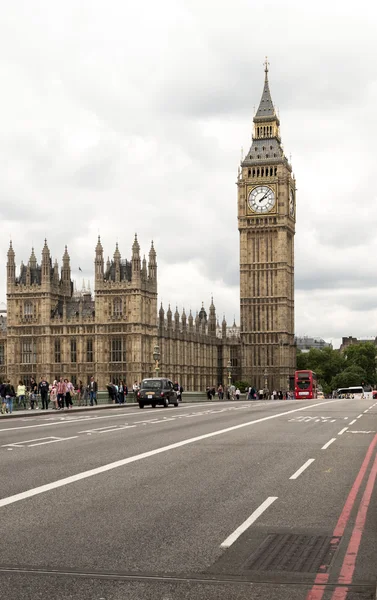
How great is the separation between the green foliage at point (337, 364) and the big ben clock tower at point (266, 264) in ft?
119

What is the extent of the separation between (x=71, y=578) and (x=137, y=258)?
84.8 metres

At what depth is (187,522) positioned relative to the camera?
10320 millimetres

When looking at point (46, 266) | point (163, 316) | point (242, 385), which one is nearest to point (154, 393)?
point (46, 266)

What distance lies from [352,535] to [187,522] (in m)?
1.87

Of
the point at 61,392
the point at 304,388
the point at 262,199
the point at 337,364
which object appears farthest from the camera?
the point at 337,364

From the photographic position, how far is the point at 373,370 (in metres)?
173

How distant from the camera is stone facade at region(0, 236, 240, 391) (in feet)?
301

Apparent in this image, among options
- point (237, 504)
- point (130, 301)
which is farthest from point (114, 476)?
point (130, 301)

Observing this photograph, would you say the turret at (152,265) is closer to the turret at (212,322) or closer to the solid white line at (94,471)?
the turret at (212,322)

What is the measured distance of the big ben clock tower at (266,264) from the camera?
122125mm

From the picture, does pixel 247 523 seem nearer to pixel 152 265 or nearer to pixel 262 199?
pixel 152 265

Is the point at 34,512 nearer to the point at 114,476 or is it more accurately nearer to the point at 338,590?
the point at 114,476

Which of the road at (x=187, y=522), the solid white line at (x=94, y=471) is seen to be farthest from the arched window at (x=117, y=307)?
the road at (x=187, y=522)

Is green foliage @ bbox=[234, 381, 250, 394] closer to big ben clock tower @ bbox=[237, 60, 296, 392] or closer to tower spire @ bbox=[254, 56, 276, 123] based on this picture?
big ben clock tower @ bbox=[237, 60, 296, 392]
